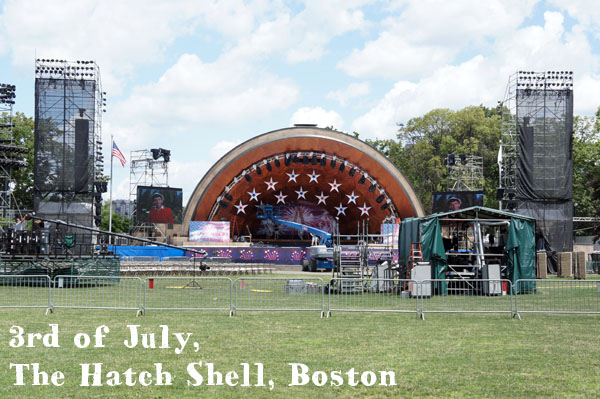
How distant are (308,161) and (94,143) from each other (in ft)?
62.4

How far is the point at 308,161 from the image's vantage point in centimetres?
5956

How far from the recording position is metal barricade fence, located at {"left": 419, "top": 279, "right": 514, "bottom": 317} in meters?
17.0

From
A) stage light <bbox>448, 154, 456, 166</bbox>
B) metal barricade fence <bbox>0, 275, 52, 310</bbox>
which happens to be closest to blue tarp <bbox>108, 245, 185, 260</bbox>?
metal barricade fence <bbox>0, 275, 52, 310</bbox>

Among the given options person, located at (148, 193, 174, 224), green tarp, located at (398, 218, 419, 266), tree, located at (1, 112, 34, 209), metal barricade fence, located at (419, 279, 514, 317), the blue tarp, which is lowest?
metal barricade fence, located at (419, 279, 514, 317)

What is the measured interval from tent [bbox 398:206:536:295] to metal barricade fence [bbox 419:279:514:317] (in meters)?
0.93

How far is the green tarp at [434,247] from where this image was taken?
977 inches

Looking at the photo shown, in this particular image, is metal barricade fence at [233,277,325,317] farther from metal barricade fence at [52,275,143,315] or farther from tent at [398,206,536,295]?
tent at [398,206,536,295]

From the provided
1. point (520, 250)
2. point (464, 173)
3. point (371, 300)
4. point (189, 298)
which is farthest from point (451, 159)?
point (189, 298)

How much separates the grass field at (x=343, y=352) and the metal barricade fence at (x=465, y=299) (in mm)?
876

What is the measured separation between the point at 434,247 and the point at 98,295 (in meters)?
12.2

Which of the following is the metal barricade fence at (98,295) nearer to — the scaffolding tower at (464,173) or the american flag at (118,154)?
the american flag at (118,154)

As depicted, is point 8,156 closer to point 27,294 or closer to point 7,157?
point 7,157

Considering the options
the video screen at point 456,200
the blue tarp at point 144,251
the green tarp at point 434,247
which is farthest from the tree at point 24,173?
the green tarp at point 434,247

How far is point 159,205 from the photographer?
54969mm
